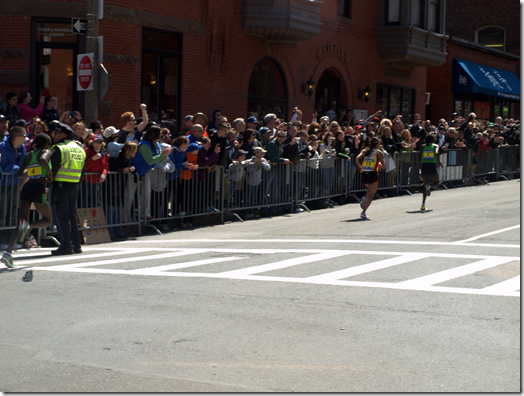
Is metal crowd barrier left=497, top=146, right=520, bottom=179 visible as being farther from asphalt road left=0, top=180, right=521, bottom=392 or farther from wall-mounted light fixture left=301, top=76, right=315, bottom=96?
asphalt road left=0, top=180, right=521, bottom=392

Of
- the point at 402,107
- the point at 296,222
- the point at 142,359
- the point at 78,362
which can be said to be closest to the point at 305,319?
the point at 142,359

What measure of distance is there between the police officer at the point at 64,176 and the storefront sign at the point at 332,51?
1619 centimetres

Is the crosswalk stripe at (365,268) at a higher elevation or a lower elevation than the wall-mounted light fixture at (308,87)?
lower

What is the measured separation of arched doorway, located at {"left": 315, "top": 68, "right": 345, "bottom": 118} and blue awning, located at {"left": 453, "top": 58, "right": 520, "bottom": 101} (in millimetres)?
11048

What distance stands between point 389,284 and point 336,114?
776 inches

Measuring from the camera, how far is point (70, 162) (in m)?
11.2

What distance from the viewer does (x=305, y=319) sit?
23.3 feet

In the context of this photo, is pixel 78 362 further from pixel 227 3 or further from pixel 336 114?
pixel 336 114

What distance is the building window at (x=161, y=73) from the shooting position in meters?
19.9

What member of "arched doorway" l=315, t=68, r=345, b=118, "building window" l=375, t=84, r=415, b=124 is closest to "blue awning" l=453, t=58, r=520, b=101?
"building window" l=375, t=84, r=415, b=124

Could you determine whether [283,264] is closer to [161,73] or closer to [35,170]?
Result: [35,170]

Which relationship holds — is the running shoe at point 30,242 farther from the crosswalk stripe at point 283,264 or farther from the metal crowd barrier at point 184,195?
the crosswalk stripe at point 283,264

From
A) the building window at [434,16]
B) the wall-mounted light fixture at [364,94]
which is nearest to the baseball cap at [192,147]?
the wall-mounted light fixture at [364,94]

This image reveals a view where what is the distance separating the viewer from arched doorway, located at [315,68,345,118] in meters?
27.5
